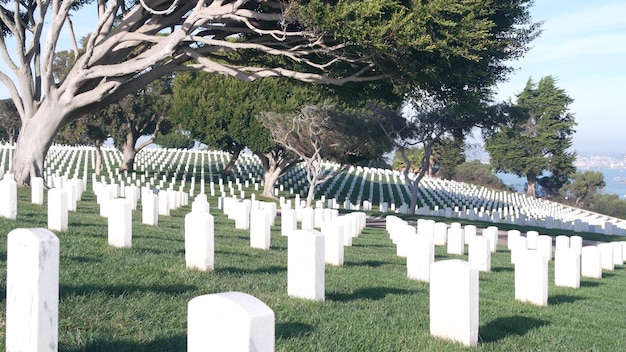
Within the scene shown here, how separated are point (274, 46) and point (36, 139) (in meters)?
6.99

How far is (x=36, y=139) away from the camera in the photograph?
19047 millimetres

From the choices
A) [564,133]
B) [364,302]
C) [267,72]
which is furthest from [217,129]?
[564,133]

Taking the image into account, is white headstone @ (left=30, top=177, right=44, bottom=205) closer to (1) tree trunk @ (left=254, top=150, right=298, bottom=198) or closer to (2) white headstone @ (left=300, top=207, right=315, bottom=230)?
(2) white headstone @ (left=300, top=207, right=315, bottom=230)

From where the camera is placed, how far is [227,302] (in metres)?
3.07

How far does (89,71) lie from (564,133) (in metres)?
65.2

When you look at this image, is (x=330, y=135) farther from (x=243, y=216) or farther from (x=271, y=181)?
(x=243, y=216)

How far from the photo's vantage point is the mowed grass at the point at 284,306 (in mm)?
5117

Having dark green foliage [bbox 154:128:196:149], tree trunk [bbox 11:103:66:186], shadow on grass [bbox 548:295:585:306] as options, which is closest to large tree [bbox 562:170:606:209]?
dark green foliage [bbox 154:128:196:149]

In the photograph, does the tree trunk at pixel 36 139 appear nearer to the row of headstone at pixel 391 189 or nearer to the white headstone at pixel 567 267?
the white headstone at pixel 567 267

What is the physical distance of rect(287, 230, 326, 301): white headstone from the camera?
647 cm

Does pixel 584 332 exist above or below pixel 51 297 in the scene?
below

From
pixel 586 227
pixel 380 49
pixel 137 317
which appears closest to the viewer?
pixel 137 317

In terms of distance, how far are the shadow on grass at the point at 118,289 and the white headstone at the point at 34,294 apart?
146 cm

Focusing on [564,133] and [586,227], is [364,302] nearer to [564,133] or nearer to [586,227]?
[586,227]
